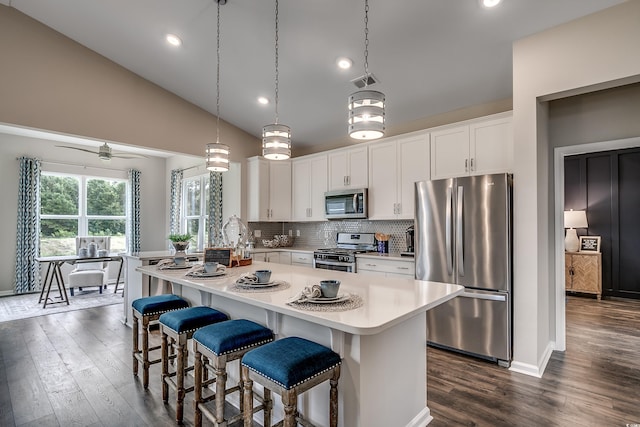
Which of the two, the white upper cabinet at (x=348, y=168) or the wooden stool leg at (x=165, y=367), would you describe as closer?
the wooden stool leg at (x=165, y=367)

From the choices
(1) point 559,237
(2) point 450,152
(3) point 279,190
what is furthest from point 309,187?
(1) point 559,237

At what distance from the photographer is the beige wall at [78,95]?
3453mm

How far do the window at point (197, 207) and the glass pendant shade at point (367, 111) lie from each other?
561cm

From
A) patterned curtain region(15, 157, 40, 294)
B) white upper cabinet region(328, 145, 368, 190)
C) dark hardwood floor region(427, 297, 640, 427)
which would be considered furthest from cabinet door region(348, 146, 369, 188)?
patterned curtain region(15, 157, 40, 294)

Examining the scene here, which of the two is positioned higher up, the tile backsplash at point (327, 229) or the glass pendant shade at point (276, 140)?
the glass pendant shade at point (276, 140)

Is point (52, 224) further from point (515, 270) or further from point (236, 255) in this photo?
point (515, 270)

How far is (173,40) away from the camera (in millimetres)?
3664

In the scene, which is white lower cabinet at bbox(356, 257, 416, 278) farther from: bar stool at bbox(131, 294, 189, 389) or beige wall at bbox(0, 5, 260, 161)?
beige wall at bbox(0, 5, 260, 161)

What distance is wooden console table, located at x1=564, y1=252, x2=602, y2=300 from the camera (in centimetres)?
561

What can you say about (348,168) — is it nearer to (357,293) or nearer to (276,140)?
(276,140)

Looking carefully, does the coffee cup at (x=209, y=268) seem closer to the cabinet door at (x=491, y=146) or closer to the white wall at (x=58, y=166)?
the cabinet door at (x=491, y=146)

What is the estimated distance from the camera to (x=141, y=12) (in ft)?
10.9

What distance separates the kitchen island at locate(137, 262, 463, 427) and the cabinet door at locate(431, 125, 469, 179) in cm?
202

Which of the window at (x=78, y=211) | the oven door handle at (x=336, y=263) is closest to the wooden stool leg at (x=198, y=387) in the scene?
the oven door handle at (x=336, y=263)
